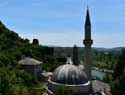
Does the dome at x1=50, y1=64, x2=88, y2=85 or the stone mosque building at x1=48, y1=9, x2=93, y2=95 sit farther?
the dome at x1=50, y1=64, x2=88, y2=85

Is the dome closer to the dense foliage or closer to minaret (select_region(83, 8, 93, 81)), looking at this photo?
the dense foliage

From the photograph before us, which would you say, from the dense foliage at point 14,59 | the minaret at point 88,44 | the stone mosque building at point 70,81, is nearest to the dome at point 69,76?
the stone mosque building at point 70,81

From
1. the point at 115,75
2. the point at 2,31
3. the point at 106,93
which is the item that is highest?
the point at 2,31

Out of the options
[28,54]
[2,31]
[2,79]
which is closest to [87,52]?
[2,79]

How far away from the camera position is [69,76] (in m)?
38.4

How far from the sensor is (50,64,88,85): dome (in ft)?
125

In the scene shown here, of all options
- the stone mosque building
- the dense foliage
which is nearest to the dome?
the stone mosque building

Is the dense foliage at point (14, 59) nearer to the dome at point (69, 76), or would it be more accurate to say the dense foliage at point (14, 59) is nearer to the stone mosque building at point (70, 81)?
the stone mosque building at point (70, 81)

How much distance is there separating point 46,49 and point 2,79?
6842 cm

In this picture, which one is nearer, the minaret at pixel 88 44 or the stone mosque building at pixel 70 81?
the stone mosque building at pixel 70 81

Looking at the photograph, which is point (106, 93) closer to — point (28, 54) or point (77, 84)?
point (77, 84)

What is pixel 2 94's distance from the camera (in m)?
23.0

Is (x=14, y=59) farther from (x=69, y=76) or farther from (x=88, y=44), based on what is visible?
(x=69, y=76)

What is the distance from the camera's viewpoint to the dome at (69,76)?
38125mm
